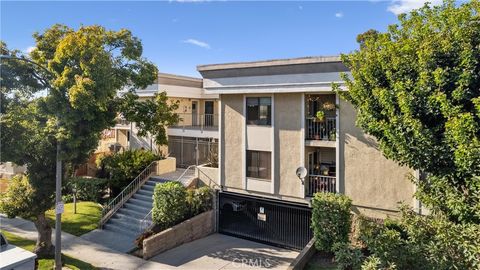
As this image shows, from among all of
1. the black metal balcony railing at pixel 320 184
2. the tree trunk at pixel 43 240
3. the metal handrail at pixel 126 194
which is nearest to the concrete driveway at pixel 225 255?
the black metal balcony railing at pixel 320 184

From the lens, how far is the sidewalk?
43.9 feet

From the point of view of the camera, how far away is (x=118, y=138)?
27.8 meters

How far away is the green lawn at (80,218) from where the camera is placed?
17.0 meters

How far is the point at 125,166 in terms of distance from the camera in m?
20.5

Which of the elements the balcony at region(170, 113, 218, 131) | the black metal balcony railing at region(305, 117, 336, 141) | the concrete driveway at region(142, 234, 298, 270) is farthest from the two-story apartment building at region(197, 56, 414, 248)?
the balcony at region(170, 113, 218, 131)

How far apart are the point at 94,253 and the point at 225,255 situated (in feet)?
18.6

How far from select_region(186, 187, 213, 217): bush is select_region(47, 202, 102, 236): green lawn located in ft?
17.6

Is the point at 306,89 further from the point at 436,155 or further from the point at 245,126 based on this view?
the point at 436,155

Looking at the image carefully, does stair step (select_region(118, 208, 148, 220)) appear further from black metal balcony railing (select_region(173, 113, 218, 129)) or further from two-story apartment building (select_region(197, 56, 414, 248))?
black metal balcony railing (select_region(173, 113, 218, 129))

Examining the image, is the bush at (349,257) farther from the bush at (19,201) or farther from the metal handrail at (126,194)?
the metal handrail at (126,194)

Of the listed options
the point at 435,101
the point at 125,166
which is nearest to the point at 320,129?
the point at 435,101

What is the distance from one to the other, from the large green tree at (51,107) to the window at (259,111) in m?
6.19

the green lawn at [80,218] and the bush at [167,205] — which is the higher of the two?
→ the bush at [167,205]

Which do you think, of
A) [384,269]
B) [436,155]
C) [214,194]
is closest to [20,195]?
[214,194]
